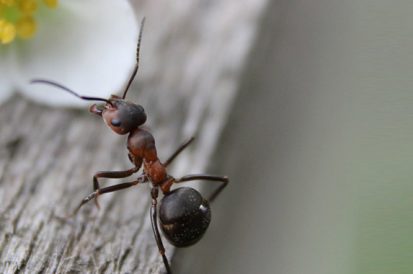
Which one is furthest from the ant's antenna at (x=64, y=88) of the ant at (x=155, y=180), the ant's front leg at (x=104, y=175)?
the ant's front leg at (x=104, y=175)

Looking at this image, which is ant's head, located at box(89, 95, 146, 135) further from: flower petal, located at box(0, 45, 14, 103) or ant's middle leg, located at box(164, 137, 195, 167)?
flower petal, located at box(0, 45, 14, 103)

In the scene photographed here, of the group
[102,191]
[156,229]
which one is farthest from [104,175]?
[156,229]

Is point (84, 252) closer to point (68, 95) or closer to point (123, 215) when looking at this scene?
point (123, 215)

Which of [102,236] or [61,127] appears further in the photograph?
[61,127]

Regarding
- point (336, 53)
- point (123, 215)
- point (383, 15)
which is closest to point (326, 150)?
point (336, 53)

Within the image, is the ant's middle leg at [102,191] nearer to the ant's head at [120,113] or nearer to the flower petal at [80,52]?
the ant's head at [120,113]

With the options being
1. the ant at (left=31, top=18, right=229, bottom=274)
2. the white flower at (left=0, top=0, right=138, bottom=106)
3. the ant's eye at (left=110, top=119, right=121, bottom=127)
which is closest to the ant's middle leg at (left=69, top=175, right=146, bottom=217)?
the ant at (left=31, top=18, right=229, bottom=274)
